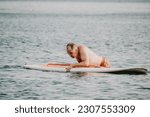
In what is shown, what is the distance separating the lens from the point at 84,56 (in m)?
12.4

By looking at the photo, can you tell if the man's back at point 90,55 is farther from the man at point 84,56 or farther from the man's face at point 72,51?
the man's face at point 72,51

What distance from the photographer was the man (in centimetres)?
1227

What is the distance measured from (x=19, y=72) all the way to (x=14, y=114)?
3.17 m

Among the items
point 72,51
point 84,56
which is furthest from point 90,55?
point 72,51

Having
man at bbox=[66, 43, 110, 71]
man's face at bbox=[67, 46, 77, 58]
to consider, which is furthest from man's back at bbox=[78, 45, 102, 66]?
man's face at bbox=[67, 46, 77, 58]

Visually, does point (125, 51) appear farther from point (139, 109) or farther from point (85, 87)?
point (139, 109)

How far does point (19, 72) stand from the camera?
13.1 metres

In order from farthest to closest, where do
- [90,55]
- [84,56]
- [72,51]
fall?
[90,55] → [84,56] → [72,51]

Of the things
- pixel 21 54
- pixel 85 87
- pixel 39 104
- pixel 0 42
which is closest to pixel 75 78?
pixel 85 87

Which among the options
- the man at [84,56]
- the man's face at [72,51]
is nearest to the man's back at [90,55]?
the man at [84,56]

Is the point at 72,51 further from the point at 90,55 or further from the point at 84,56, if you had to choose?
the point at 90,55

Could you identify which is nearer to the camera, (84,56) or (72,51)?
(72,51)

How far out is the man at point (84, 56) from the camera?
12.3 metres

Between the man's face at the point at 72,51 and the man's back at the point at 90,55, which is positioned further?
the man's back at the point at 90,55
